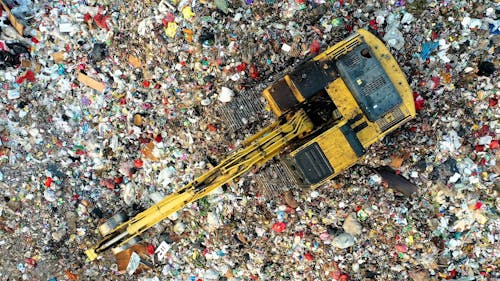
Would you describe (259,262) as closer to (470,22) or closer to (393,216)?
(393,216)

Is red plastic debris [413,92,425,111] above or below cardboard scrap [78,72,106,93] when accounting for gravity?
below

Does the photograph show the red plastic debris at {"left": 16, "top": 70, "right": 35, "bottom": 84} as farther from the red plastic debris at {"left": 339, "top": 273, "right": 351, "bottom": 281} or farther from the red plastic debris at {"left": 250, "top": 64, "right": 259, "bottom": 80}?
the red plastic debris at {"left": 339, "top": 273, "right": 351, "bottom": 281}

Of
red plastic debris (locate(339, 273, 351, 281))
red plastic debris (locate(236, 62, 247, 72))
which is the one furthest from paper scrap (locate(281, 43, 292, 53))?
red plastic debris (locate(339, 273, 351, 281))

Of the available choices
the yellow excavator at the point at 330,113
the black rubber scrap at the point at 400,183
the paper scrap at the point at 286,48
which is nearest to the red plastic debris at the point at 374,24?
the yellow excavator at the point at 330,113

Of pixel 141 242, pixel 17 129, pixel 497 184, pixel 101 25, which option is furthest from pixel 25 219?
pixel 497 184

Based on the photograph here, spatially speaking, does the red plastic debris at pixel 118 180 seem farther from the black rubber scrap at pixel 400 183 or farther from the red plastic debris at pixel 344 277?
the black rubber scrap at pixel 400 183

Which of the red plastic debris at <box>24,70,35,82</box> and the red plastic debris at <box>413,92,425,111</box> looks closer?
the red plastic debris at <box>413,92,425,111</box>

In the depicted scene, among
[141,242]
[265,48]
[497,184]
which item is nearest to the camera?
[497,184]
